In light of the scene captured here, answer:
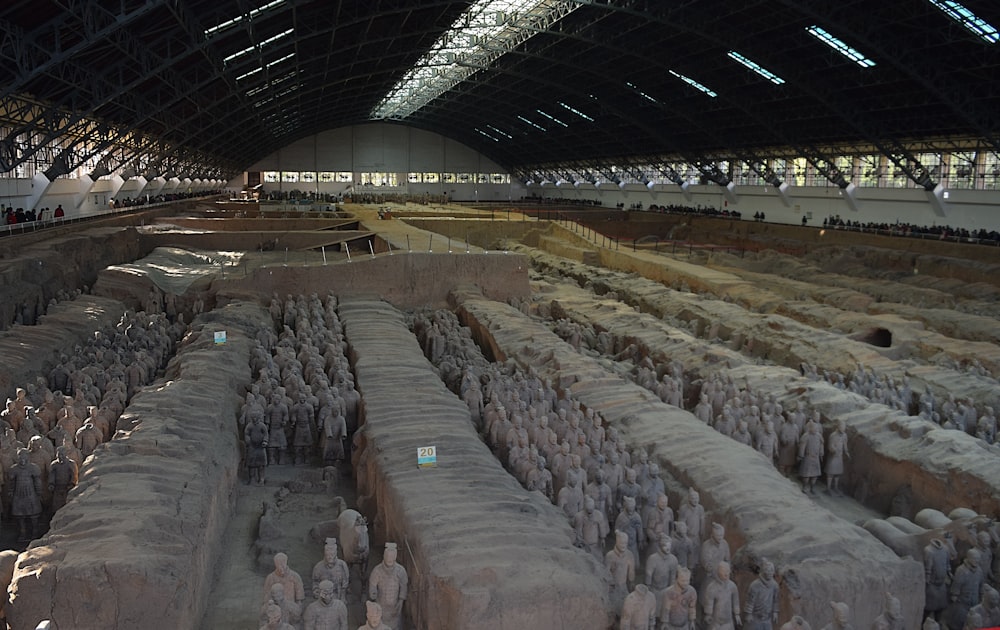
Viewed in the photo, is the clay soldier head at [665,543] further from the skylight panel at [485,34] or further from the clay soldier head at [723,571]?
the skylight panel at [485,34]

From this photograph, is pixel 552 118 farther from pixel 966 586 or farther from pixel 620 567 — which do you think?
pixel 620 567

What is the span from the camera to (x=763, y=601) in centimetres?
566

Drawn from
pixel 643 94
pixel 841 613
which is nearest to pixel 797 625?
pixel 841 613

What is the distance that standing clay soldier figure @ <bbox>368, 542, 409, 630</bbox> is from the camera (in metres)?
5.57

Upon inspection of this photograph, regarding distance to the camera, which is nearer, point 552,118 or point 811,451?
point 811,451

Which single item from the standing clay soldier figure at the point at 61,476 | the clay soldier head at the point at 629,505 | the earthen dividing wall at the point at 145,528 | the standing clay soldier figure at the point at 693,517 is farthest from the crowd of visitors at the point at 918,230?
the standing clay soldier figure at the point at 61,476

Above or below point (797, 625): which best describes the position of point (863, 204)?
above

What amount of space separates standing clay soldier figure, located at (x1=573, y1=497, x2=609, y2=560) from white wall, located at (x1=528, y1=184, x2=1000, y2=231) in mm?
22553

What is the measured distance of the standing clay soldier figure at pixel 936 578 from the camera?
253 inches

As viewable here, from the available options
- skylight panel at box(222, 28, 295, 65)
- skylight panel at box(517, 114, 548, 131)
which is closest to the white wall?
skylight panel at box(517, 114, 548, 131)

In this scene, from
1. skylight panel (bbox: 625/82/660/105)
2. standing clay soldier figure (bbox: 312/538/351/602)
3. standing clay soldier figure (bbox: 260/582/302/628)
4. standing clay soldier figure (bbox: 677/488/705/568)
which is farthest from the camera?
skylight panel (bbox: 625/82/660/105)

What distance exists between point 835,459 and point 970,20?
1365 cm

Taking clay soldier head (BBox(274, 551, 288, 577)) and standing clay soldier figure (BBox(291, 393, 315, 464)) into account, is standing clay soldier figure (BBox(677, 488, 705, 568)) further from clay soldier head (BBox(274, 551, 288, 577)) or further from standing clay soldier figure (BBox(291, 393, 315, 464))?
standing clay soldier figure (BBox(291, 393, 315, 464))

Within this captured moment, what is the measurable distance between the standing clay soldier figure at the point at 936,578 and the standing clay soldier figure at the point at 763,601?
1557 millimetres
